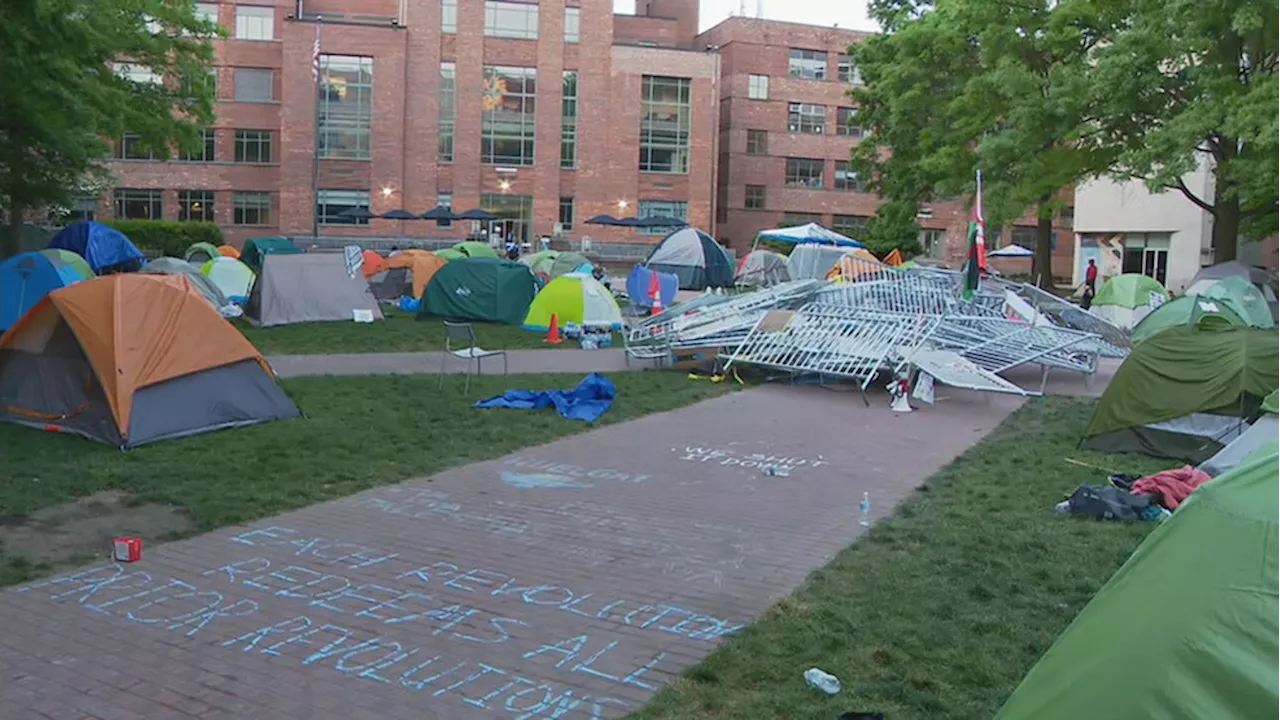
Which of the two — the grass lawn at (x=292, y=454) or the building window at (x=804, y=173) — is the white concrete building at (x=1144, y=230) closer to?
the building window at (x=804, y=173)

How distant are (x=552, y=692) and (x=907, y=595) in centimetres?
248

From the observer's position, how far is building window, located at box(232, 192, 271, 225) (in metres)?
57.1

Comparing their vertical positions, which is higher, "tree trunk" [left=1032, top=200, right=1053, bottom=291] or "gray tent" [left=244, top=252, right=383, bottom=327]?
"tree trunk" [left=1032, top=200, right=1053, bottom=291]

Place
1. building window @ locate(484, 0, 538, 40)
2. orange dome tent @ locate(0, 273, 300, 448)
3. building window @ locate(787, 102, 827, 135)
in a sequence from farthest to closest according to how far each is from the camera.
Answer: building window @ locate(787, 102, 827, 135), building window @ locate(484, 0, 538, 40), orange dome tent @ locate(0, 273, 300, 448)

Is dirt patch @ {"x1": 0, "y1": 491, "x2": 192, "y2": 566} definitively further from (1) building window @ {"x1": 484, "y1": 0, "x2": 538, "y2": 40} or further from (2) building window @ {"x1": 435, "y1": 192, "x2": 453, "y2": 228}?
(1) building window @ {"x1": 484, "y1": 0, "x2": 538, "y2": 40}

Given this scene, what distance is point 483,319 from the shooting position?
957 inches

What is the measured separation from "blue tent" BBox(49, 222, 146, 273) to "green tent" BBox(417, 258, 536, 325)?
874 centimetres

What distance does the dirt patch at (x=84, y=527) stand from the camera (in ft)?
24.0

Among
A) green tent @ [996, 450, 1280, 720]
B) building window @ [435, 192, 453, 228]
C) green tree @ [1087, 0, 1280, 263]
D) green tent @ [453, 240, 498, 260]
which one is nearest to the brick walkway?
green tent @ [996, 450, 1280, 720]

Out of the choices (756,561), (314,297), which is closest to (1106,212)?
(314,297)

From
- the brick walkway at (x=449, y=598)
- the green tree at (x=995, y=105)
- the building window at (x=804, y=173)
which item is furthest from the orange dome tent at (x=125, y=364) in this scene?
the building window at (x=804, y=173)

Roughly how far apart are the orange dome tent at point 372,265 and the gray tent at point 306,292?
7463 mm

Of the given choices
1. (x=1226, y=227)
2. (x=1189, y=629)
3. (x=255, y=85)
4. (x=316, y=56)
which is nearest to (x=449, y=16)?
(x=316, y=56)

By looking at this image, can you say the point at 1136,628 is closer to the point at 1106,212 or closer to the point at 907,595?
the point at 907,595
